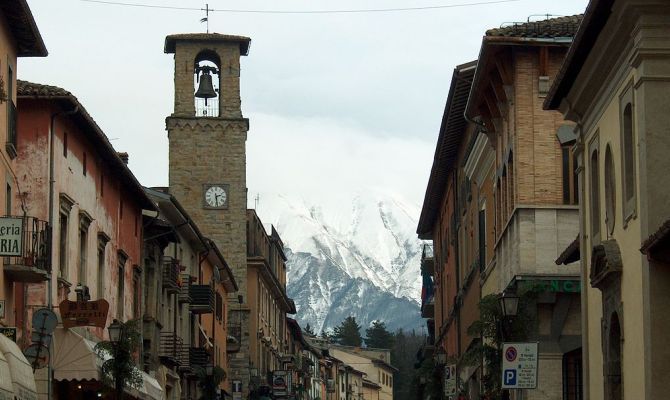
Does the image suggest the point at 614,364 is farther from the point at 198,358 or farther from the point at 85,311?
the point at 198,358

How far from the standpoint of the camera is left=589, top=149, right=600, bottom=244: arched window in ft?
82.3

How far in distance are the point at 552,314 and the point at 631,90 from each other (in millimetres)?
10954

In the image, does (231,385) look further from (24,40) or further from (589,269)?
Result: (589,269)

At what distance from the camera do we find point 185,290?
59.3 meters

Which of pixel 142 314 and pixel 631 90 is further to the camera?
pixel 142 314

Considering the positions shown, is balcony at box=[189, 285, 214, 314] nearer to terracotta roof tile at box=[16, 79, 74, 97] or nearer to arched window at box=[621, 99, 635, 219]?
terracotta roof tile at box=[16, 79, 74, 97]

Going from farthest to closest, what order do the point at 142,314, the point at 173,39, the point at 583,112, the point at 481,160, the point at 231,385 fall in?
1. the point at 173,39
2. the point at 231,385
3. the point at 142,314
4. the point at 481,160
5. the point at 583,112

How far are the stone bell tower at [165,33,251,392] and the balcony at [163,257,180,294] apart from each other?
28951 mm

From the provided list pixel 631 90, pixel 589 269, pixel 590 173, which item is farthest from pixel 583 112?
pixel 631 90

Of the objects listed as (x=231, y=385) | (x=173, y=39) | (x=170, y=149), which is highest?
(x=173, y=39)

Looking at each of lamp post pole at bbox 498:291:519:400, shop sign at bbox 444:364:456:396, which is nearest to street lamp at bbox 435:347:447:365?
shop sign at bbox 444:364:456:396

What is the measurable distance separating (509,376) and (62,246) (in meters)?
14.3

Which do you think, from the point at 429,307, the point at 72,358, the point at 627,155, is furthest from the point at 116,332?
the point at 429,307

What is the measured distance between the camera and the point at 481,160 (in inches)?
1654
